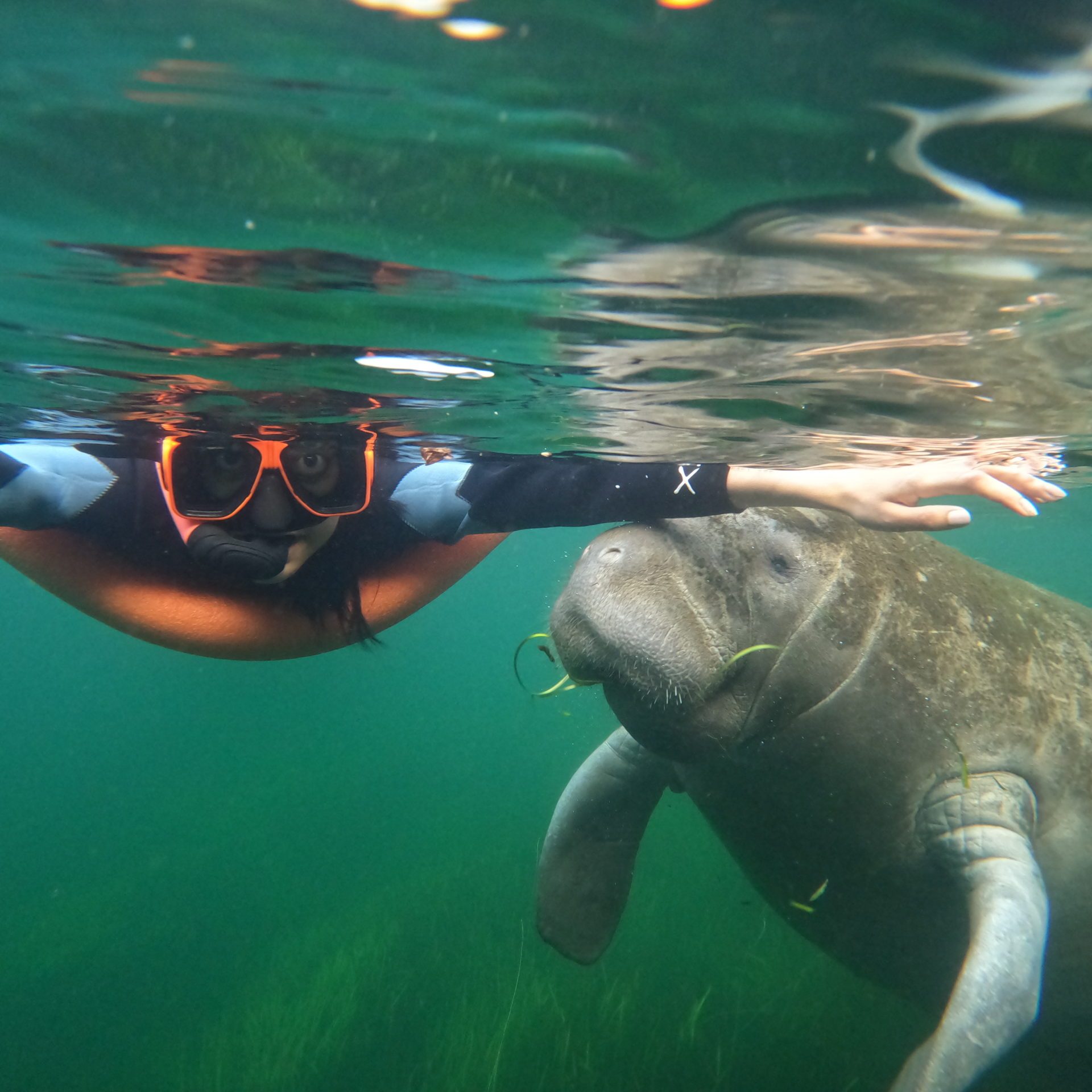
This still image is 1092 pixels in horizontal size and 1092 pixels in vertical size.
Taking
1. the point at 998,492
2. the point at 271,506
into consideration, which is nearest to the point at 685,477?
the point at 998,492

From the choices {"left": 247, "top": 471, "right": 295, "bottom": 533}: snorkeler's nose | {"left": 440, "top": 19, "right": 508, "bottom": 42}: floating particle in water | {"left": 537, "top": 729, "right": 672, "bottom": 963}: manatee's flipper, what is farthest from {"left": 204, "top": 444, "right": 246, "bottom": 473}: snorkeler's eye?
{"left": 537, "top": 729, "right": 672, "bottom": 963}: manatee's flipper

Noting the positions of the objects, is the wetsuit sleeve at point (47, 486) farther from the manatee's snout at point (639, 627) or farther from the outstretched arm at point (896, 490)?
the outstretched arm at point (896, 490)

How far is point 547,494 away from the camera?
3.91 metres

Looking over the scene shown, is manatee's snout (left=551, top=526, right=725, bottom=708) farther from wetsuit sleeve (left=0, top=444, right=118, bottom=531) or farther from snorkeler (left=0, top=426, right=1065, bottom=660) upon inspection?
wetsuit sleeve (left=0, top=444, right=118, bottom=531)

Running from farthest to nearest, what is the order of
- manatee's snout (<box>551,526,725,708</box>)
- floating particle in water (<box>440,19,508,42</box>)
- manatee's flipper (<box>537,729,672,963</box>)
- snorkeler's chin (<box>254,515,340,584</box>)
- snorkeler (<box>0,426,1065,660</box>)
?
manatee's flipper (<box>537,729,672,963</box>), snorkeler's chin (<box>254,515,340,584</box>), snorkeler (<box>0,426,1065,660</box>), manatee's snout (<box>551,526,725,708</box>), floating particle in water (<box>440,19,508,42</box>)

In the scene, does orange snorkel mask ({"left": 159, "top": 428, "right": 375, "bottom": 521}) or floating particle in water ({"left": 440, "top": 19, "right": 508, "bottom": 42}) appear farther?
orange snorkel mask ({"left": 159, "top": 428, "right": 375, "bottom": 521})

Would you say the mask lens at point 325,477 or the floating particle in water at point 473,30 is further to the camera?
the mask lens at point 325,477

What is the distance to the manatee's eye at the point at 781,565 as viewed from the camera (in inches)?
155

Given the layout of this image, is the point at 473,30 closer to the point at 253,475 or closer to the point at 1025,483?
the point at 253,475

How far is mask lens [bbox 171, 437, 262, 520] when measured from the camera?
362 centimetres

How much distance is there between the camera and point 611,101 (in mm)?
2459

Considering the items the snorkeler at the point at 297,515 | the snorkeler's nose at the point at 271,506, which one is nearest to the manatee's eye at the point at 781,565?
the snorkeler at the point at 297,515

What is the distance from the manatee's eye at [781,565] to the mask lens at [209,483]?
8.47ft

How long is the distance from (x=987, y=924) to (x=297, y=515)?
11.6ft
